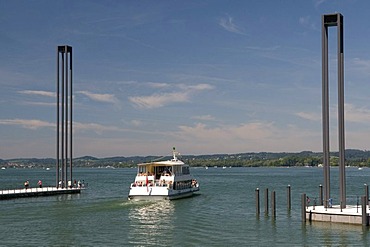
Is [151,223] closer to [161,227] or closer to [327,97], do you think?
[161,227]

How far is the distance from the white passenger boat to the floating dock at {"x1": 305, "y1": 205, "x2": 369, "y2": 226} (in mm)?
26156

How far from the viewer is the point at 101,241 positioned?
4047 centimetres

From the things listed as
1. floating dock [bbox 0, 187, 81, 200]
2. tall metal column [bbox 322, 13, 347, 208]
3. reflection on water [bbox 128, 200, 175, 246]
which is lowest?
reflection on water [bbox 128, 200, 175, 246]

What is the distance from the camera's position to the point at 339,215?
140 ft

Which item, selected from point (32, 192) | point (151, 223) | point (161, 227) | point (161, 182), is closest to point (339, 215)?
point (161, 227)

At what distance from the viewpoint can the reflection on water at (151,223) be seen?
41.5 meters

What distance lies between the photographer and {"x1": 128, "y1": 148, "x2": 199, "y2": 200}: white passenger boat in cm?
6831

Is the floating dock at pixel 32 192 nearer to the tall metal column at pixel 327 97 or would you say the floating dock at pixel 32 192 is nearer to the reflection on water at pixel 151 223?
the reflection on water at pixel 151 223

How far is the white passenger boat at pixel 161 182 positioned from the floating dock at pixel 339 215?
85.8 ft

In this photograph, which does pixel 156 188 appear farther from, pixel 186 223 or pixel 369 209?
pixel 369 209

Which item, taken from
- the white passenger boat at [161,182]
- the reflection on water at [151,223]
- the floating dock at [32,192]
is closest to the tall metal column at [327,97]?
the reflection on water at [151,223]

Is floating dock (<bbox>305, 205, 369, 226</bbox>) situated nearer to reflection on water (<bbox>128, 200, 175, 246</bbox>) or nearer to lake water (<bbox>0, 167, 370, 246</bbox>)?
lake water (<bbox>0, 167, 370, 246</bbox>)

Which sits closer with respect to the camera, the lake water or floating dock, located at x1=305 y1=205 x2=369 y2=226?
the lake water

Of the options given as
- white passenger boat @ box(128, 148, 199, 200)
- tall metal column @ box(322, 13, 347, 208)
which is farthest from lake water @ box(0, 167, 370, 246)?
tall metal column @ box(322, 13, 347, 208)
